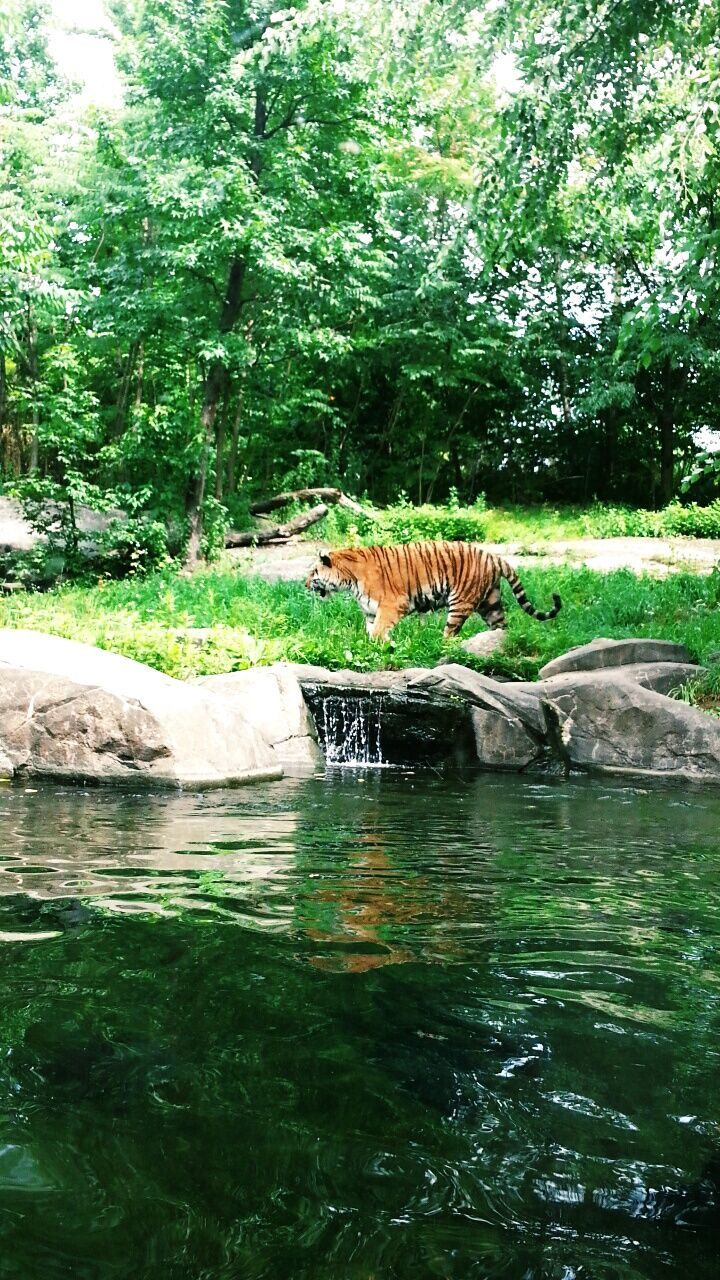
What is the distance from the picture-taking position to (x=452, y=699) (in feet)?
27.2

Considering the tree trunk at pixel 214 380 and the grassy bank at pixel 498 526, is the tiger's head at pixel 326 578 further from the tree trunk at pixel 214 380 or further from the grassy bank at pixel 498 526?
the grassy bank at pixel 498 526

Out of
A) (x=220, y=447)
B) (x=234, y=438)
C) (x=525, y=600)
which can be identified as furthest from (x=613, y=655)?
(x=234, y=438)

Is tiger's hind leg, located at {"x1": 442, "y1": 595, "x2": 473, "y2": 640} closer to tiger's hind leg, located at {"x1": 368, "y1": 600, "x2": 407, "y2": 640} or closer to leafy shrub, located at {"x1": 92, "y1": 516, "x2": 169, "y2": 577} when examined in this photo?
tiger's hind leg, located at {"x1": 368, "y1": 600, "x2": 407, "y2": 640}

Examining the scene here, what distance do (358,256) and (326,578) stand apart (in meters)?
7.94

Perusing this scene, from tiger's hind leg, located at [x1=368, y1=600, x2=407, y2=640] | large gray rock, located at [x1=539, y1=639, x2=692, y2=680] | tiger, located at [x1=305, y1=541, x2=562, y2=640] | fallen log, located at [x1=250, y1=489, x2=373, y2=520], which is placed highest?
fallen log, located at [x1=250, y1=489, x2=373, y2=520]

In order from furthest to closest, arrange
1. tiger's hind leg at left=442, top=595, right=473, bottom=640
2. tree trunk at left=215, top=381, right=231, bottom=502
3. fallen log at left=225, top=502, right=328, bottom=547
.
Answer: tree trunk at left=215, top=381, right=231, bottom=502 < fallen log at left=225, top=502, right=328, bottom=547 < tiger's hind leg at left=442, top=595, right=473, bottom=640

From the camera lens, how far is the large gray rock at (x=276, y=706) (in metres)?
8.06

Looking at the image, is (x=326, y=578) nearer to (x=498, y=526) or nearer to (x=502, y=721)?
(x=502, y=721)

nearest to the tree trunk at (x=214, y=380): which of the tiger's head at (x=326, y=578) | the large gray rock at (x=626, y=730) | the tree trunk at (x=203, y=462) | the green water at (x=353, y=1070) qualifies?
the tree trunk at (x=203, y=462)

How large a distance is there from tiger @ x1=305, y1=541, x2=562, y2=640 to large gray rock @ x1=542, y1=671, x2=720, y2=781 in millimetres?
2808

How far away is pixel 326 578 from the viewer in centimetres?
1162

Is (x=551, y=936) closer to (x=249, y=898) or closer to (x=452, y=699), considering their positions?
(x=249, y=898)

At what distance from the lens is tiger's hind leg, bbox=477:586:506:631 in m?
11.6

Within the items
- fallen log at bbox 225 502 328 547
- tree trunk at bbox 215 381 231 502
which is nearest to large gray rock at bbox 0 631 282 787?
fallen log at bbox 225 502 328 547
